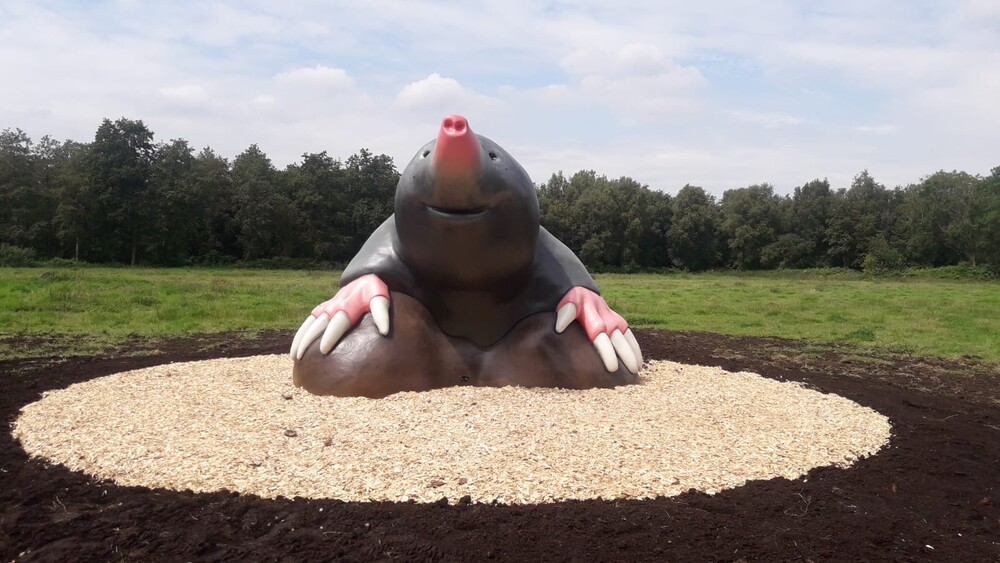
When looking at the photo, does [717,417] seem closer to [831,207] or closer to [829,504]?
[829,504]

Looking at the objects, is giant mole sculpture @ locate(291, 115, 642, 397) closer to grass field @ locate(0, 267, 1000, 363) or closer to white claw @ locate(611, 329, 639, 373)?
white claw @ locate(611, 329, 639, 373)

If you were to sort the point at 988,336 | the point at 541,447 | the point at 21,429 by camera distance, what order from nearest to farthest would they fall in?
the point at 541,447 < the point at 21,429 < the point at 988,336

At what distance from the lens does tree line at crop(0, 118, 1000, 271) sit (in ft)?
109

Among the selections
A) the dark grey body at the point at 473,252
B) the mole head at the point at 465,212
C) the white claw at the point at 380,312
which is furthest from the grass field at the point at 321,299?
the mole head at the point at 465,212

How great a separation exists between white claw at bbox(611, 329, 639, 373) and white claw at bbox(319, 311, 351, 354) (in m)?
2.62

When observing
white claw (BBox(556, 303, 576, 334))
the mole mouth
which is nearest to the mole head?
the mole mouth

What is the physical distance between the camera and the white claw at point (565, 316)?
22.4 feet

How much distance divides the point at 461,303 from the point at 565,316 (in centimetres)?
102

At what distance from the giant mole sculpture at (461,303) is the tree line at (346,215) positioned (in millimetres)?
28684

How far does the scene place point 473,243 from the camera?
6.22 m

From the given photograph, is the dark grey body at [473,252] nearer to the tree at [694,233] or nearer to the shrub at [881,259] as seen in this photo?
the shrub at [881,259]

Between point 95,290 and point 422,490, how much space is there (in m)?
15.5

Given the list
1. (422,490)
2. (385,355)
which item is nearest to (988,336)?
(385,355)

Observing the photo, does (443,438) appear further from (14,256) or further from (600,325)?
(14,256)
